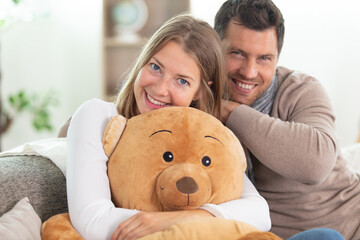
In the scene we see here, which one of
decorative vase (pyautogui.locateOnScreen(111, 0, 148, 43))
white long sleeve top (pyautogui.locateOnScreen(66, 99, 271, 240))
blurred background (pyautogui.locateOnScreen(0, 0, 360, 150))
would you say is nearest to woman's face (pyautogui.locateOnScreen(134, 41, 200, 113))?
white long sleeve top (pyautogui.locateOnScreen(66, 99, 271, 240))

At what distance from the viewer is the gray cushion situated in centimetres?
110

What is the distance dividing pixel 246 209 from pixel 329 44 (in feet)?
8.94

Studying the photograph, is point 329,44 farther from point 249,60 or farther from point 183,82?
point 183,82

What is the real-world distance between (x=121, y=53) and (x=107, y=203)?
275cm

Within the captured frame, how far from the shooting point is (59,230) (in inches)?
40.4

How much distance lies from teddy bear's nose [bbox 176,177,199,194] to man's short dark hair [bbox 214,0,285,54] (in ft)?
2.23

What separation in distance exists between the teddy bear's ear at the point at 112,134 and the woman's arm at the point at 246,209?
27 centimetres

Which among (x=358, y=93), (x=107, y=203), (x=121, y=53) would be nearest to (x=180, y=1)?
(x=121, y=53)

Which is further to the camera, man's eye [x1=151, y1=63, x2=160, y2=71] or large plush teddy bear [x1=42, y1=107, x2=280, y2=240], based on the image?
man's eye [x1=151, y1=63, x2=160, y2=71]

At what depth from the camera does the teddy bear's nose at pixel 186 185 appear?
0.95 m

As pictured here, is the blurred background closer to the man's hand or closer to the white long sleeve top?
the man's hand

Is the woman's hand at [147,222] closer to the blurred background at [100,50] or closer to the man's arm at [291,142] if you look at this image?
the man's arm at [291,142]

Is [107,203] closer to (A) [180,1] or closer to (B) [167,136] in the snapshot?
(B) [167,136]

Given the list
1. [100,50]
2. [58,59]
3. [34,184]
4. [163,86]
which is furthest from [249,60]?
[58,59]
